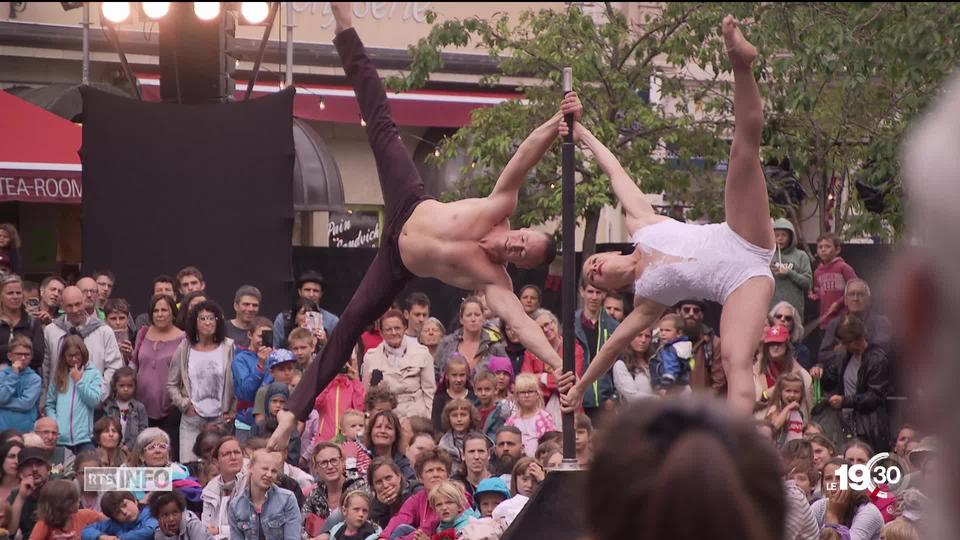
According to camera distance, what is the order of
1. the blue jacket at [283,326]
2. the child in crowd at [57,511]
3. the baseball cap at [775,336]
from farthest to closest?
the blue jacket at [283,326]
the baseball cap at [775,336]
the child in crowd at [57,511]

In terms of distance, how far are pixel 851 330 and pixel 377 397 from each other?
117 inches

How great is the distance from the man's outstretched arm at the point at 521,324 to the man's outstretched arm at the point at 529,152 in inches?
15.1

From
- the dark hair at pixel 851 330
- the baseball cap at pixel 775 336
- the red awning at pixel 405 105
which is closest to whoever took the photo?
the baseball cap at pixel 775 336

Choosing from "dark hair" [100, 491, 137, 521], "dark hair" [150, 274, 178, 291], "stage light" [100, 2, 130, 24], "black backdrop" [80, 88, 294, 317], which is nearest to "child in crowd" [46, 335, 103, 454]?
"dark hair" [150, 274, 178, 291]

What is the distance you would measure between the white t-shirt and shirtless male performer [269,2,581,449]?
2.16m

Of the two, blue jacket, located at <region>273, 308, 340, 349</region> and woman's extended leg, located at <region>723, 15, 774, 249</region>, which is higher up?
woman's extended leg, located at <region>723, 15, 774, 249</region>

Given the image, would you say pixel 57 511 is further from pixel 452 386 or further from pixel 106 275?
pixel 106 275

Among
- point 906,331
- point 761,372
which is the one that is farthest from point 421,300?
point 906,331

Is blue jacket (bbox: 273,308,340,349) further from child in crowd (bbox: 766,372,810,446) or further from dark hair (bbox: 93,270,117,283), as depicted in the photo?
child in crowd (bbox: 766,372,810,446)

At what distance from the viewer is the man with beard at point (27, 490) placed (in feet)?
23.2

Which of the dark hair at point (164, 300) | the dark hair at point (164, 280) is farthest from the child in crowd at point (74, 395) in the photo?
the dark hair at point (164, 280)

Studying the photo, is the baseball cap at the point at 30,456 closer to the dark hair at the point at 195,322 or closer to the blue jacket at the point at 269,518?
the blue jacket at the point at 269,518

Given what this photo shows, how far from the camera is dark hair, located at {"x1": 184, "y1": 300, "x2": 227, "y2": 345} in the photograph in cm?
866

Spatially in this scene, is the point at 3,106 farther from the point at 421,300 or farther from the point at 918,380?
the point at 918,380
